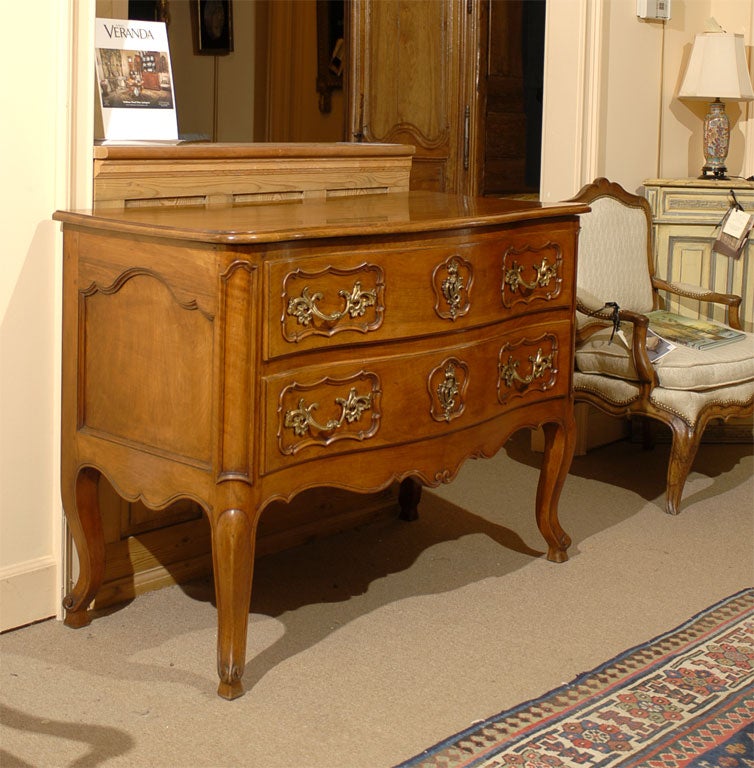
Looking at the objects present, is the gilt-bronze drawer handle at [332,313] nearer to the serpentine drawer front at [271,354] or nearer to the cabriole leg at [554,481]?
the serpentine drawer front at [271,354]

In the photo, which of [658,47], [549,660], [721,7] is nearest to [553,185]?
[658,47]

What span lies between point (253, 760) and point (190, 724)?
21 cm

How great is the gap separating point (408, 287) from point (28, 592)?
129 centimetres

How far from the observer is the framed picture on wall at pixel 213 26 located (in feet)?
Answer: 25.5

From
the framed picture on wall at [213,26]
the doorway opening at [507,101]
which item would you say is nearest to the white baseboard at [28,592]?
the doorway opening at [507,101]

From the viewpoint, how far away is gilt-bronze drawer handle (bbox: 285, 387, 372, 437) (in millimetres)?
2641

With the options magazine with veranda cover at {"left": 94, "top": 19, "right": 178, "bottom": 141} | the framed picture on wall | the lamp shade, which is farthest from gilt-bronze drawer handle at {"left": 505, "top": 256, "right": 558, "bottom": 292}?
the framed picture on wall

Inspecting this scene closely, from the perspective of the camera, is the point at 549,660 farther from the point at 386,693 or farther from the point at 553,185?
the point at 553,185

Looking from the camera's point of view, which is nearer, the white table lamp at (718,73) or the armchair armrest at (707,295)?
the armchair armrest at (707,295)

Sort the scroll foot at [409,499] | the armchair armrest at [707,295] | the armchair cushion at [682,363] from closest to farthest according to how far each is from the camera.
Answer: the scroll foot at [409,499], the armchair cushion at [682,363], the armchair armrest at [707,295]

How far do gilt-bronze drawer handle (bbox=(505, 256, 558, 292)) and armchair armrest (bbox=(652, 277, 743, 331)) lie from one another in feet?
5.19

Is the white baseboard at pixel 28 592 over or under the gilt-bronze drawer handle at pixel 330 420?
under

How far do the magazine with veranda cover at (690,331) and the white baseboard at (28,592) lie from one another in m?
2.39

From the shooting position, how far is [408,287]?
284 cm
